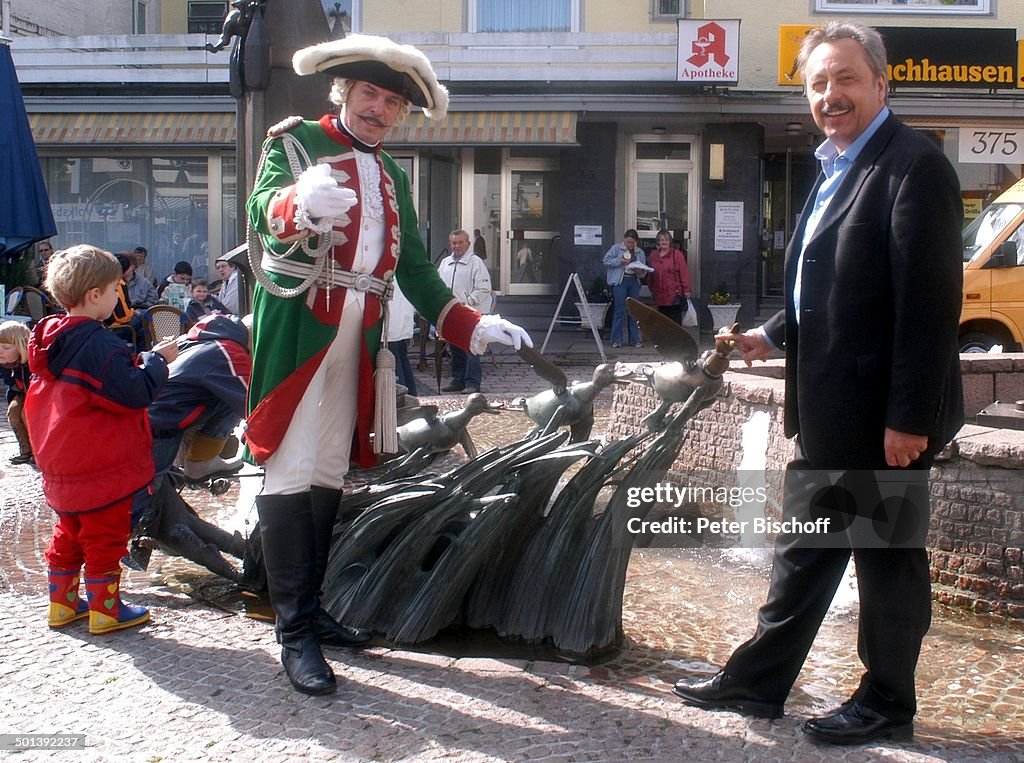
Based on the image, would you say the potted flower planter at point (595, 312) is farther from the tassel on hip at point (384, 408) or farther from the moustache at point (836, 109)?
the moustache at point (836, 109)

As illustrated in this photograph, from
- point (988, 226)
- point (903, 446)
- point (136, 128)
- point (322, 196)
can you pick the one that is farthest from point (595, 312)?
point (903, 446)

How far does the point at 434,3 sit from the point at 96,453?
15480 millimetres

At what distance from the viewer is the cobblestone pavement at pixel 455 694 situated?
2879 millimetres

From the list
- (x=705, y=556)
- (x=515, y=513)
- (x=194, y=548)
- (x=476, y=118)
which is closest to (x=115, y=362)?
(x=194, y=548)

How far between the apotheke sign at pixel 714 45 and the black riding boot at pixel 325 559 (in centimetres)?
1317

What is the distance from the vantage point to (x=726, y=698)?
3.08 m

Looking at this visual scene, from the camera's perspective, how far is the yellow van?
10500 mm

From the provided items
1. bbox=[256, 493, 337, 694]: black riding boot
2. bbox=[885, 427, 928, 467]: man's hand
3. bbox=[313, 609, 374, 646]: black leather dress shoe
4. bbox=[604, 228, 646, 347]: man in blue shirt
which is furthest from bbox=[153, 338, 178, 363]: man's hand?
bbox=[604, 228, 646, 347]: man in blue shirt

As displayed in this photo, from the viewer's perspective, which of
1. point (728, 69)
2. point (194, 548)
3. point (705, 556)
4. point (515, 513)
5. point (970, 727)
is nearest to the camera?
point (970, 727)

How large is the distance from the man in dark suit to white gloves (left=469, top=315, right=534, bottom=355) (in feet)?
2.65

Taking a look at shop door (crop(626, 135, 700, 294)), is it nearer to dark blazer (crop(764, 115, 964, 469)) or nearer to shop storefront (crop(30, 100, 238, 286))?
shop storefront (crop(30, 100, 238, 286))

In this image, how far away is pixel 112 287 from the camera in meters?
3.86

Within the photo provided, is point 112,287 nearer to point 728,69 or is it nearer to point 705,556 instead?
point 705,556

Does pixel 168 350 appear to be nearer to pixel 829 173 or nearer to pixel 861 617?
pixel 829 173
